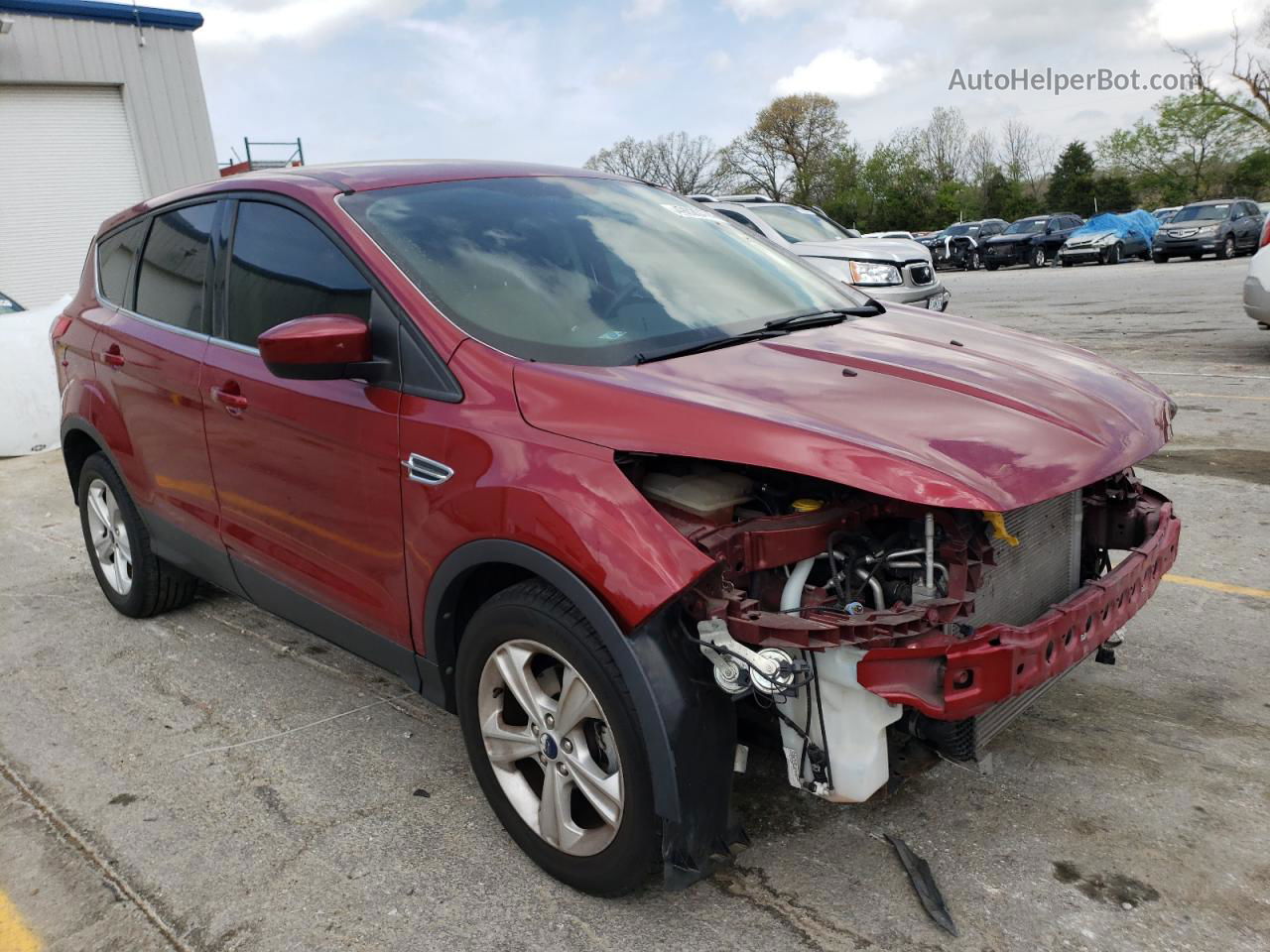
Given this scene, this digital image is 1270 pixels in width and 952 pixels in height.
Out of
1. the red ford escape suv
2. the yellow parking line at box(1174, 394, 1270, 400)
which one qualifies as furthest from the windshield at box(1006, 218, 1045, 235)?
the red ford escape suv

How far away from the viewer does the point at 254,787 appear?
3.25 m

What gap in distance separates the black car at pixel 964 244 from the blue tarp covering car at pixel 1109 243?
3.38m

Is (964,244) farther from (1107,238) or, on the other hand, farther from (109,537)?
(109,537)

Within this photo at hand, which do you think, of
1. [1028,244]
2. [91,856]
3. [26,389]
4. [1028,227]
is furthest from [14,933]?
[1028,227]

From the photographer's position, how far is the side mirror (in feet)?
8.87

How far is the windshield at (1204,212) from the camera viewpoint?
1070 inches

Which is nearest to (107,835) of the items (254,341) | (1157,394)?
(254,341)

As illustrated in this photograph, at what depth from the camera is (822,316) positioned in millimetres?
3295

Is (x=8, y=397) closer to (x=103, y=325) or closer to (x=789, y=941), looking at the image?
(x=103, y=325)

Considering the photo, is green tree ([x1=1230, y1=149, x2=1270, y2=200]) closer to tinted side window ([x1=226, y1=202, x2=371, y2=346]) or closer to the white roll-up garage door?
the white roll-up garage door

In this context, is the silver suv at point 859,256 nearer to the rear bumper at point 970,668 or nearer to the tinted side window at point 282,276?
the tinted side window at point 282,276

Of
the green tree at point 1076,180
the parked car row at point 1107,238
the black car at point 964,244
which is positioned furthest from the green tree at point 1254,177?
the black car at point 964,244

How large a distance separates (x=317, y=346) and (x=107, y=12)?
1840cm

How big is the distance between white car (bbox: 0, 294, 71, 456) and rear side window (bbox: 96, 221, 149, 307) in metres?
5.18
